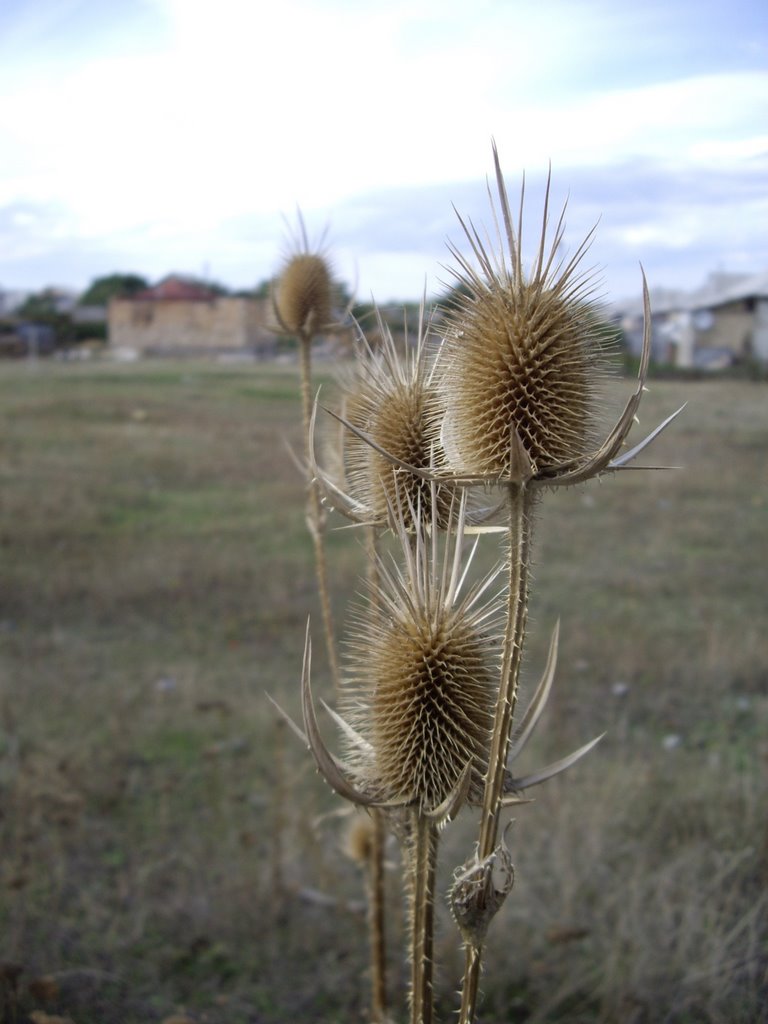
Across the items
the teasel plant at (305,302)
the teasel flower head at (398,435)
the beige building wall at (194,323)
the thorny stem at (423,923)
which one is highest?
the beige building wall at (194,323)

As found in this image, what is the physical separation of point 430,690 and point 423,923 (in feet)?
1.07

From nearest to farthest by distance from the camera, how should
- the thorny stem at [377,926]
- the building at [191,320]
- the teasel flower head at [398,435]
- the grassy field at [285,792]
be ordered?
the teasel flower head at [398,435]
the thorny stem at [377,926]
the grassy field at [285,792]
the building at [191,320]

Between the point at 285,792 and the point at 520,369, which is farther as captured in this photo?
the point at 285,792

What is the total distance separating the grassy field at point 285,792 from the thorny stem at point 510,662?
18 cm

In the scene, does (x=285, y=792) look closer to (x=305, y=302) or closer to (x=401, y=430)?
(x=305, y=302)

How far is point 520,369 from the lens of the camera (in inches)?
50.1

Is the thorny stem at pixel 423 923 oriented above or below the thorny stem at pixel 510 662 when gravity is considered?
below

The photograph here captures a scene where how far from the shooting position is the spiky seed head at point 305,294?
239 cm

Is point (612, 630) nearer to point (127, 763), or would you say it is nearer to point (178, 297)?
point (127, 763)

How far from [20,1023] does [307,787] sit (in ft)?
7.49

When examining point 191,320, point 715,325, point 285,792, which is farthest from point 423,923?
point 715,325

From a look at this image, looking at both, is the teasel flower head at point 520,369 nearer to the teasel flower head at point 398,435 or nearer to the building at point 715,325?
the teasel flower head at point 398,435

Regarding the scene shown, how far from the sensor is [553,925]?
11.9 ft

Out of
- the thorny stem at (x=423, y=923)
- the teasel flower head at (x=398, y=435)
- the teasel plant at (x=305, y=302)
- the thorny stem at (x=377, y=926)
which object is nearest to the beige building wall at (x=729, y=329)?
the teasel plant at (x=305, y=302)
